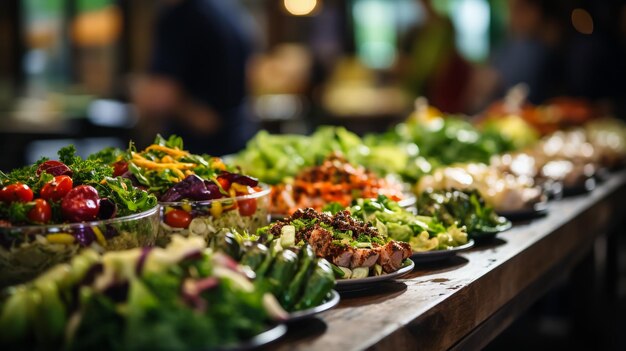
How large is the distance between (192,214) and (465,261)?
0.81 m

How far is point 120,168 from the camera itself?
2.30 m

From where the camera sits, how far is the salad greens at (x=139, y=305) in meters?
1.34

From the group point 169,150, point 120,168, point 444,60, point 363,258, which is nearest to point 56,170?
point 120,168

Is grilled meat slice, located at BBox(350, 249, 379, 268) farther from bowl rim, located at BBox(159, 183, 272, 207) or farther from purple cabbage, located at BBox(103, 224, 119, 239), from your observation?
purple cabbage, located at BBox(103, 224, 119, 239)

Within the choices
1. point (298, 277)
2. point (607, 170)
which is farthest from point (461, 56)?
point (298, 277)

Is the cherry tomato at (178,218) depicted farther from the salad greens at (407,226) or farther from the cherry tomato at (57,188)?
the salad greens at (407,226)

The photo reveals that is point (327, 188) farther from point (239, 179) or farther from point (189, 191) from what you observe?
point (189, 191)

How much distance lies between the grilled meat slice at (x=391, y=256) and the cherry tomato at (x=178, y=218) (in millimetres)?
473

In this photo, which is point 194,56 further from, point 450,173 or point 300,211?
point 300,211

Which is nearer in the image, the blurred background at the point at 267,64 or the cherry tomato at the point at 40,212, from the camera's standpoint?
the cherry tomato at the point at 40,212

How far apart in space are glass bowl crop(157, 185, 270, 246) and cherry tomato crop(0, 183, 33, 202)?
40 cm

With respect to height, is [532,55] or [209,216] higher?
[532,55]

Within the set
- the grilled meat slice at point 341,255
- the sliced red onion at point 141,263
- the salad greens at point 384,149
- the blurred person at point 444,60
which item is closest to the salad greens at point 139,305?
the sliced red onion at point 141,263

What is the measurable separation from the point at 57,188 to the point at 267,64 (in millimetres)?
11142
